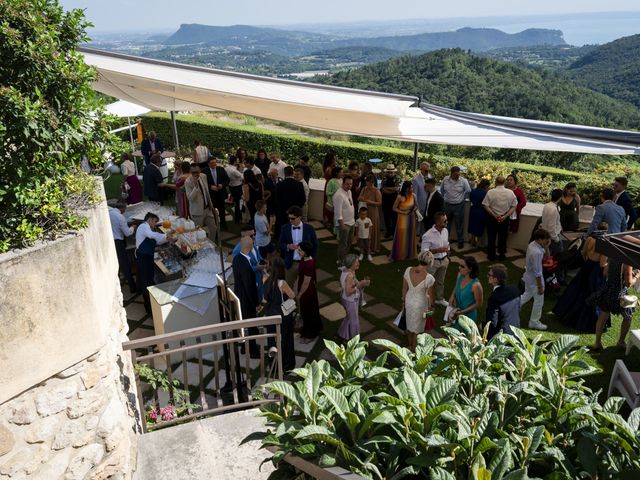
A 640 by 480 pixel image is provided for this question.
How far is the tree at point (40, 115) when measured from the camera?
8.27 feet

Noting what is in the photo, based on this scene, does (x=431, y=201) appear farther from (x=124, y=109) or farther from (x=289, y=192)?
(x=124, y=109)

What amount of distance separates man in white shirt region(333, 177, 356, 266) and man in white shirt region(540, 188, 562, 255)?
251 centimetres

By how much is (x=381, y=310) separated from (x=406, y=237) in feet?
5.15

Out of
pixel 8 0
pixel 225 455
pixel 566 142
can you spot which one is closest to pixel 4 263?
pixel 8 0

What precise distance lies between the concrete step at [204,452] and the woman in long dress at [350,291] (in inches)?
79.6

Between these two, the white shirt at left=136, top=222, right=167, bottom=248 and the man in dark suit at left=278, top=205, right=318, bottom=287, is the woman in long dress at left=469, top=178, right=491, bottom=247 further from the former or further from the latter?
the white shirt at left=136, top=222, right=167, bottom=248

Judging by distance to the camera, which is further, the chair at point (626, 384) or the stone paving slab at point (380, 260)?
the stone paving slab at point (380, 260)

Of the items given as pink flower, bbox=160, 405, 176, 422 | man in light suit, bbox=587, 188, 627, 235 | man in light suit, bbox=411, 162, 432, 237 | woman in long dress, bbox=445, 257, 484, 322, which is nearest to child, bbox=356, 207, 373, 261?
man in light suit, bbox=411, 162, 432, 237

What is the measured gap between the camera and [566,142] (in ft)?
22.3

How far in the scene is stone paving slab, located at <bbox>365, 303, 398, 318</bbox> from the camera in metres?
6.73

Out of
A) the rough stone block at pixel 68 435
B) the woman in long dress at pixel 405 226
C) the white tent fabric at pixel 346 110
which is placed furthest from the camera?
the woman in long dress at pixel 405 226

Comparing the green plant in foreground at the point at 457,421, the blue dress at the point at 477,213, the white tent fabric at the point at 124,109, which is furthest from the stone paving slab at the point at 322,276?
Result: the white tent fabric at the point at 124,109

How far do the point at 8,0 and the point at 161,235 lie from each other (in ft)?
13.9

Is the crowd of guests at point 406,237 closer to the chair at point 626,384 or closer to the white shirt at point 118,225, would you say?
the white shirt at point 118,225
